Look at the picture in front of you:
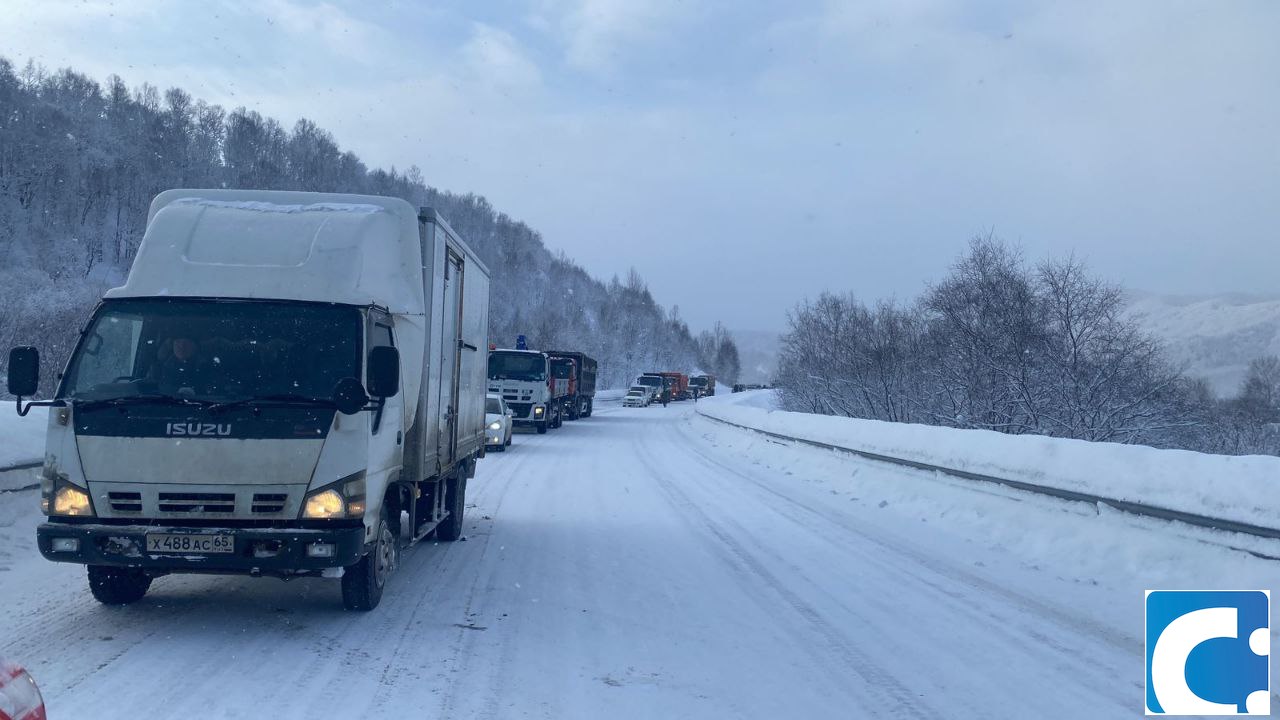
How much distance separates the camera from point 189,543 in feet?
18.7

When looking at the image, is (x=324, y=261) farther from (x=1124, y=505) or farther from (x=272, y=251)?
(x=1124, y=505)

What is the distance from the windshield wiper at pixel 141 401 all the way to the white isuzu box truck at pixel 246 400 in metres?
0.01

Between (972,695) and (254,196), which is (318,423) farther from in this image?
(972,695)

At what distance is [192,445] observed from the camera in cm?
571

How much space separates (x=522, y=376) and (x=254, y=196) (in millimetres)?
24541

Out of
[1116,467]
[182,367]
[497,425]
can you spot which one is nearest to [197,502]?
[182,367]

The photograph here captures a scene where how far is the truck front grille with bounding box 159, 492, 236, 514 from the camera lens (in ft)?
18.8

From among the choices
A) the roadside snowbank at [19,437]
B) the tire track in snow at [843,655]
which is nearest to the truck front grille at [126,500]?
the roadside snowbank at [19,437]

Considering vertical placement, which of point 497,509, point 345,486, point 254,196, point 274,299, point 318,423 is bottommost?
point 497,509

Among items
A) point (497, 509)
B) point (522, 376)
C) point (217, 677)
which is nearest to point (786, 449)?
point (497, 509)

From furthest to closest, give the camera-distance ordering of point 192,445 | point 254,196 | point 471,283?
point 471,283 → point 254,196 → point 192,445

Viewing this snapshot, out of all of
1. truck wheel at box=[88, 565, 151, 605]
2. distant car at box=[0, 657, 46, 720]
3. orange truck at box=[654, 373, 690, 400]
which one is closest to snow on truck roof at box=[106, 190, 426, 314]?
truck wheel at box=[88, 565, 151, 605]

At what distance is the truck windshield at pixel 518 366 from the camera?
103ft

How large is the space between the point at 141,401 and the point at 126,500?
65 cm
